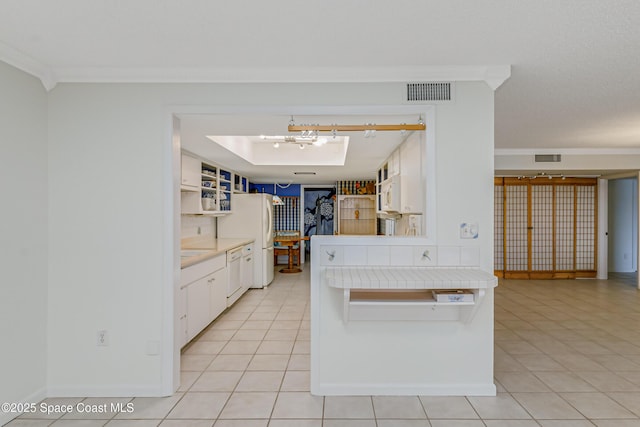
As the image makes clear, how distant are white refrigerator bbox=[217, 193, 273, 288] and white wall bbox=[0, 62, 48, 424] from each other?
3.68 metres

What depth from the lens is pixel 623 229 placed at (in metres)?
7.75

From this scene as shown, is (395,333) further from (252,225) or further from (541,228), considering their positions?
(541,228)

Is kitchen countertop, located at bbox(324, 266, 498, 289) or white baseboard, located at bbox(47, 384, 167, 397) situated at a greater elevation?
kitchen countertop, located at bbox(324, 266, 498, 289)

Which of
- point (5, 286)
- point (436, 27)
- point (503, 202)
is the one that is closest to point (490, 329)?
point (436, 27)

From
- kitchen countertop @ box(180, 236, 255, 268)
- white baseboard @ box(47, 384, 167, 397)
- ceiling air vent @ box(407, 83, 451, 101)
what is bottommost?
white baseboard @ box(47, 384, 167, 397)

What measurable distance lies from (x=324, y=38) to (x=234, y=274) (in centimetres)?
370

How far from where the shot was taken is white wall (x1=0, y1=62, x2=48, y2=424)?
2145mm

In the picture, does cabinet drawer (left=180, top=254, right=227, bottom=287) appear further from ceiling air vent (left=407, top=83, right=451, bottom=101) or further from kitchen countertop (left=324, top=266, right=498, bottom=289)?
ceiling air vent (left=407, top=83, right=451, bottom=101)

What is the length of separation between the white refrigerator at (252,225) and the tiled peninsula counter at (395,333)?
12.1 feet

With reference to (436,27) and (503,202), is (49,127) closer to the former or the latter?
(436,27)

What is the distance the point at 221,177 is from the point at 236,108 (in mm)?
3404

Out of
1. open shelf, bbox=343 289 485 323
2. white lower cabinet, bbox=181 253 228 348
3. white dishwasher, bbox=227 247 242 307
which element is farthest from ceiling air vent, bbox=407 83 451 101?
white dishwasher, bbox=227 247 242 307

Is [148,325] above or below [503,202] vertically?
below

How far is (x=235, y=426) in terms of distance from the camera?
212 centimetres
